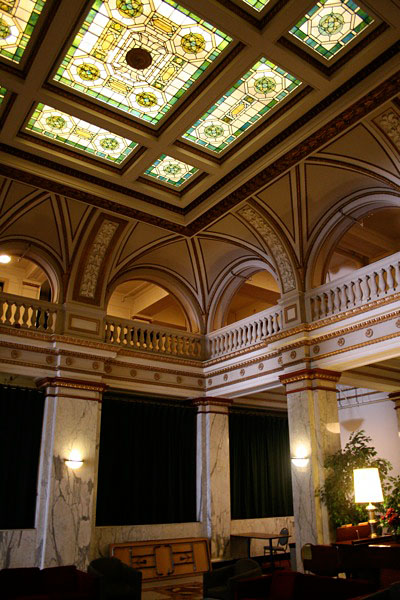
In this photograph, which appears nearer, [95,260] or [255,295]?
[95,260]

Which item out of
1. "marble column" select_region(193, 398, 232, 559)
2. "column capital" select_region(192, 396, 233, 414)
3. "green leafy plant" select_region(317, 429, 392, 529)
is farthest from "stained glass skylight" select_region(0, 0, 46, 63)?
"marble column" select_region(193, 398, 232, 559)

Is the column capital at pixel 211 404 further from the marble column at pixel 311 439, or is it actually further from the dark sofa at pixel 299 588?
the dark sofa at pixel 299 588

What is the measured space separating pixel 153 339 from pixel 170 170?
414 centimetres

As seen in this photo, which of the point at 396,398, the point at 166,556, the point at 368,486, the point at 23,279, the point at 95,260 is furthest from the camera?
the point at 23,279

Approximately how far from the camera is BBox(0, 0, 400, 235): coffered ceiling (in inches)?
247

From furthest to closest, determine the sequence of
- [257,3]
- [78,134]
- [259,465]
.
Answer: [259,465], [78,134], [257,3]

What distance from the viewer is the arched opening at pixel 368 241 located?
38.1ft

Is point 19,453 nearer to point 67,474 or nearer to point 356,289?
point 67,474

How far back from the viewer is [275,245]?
10500 millimetres

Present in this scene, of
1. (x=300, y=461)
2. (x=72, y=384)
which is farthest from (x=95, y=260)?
(x=300, y=461)

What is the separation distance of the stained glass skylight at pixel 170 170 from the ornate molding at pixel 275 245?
1385mm

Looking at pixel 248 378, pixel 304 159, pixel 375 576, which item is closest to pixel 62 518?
pixel 248 378

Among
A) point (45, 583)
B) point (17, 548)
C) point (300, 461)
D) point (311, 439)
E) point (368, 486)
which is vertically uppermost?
point (311, 439)

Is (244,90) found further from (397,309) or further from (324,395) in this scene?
(324,395)
